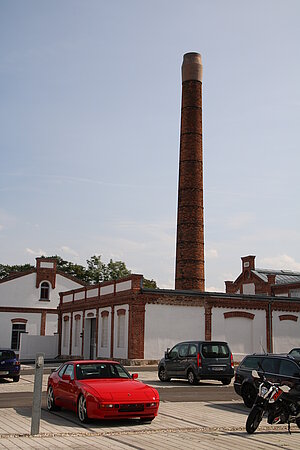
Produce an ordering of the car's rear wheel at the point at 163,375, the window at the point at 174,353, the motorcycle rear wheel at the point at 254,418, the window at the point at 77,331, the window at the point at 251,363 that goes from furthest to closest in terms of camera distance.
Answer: the window at the point at 77,331
the window at the point at 174,353
the car's rear wheel at the point at 163,375
the window at the point at 251,363
the motorcycle rear wheel at the point at 254,418

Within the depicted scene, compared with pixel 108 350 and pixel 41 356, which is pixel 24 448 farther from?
pixel 108 350

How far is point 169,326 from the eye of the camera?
32688 millimetres

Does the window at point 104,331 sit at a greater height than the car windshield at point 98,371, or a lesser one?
greater

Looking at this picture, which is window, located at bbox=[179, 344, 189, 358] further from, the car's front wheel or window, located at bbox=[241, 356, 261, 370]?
window, located at bbox=[241, 356, 261, 370]

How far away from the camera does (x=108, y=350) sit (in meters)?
34.6

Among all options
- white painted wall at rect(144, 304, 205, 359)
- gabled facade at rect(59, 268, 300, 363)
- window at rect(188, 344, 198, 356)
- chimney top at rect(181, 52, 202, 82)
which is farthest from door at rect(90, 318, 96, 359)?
chimney top at rect(181, 52, 202, 82)

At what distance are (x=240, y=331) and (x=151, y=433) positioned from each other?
2509cm

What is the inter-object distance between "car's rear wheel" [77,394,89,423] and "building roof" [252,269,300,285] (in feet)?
138

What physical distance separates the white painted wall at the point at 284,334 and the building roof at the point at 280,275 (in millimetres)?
15113

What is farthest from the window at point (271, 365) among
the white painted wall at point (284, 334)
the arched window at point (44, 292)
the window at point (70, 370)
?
the arched window at point (44, 292)

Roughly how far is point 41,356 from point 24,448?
6.37 feet

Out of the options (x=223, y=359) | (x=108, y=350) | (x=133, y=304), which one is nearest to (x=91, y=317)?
(x=108, y=350)

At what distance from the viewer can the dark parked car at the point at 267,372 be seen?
1384 cm

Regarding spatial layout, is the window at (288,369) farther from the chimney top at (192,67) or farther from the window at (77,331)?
the chimney top at (192,67)
